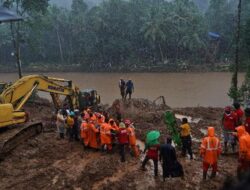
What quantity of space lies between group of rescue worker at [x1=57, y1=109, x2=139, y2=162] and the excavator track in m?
0.93

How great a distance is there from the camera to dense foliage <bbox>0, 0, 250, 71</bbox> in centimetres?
4966

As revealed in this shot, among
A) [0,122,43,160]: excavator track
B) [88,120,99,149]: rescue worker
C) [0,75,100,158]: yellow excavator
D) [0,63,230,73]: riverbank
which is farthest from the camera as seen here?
[0,63,230,73]: riverbank

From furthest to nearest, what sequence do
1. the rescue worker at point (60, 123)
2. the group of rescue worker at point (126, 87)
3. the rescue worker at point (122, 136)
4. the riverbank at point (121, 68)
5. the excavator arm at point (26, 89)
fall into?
1. the riverbank at point (121, 68)
2. the group of rescue worker at point (126, 87)
3. the rescue worker at point (60, 123)
4. the excavator arm at point (26, 89)
5. the rescue worker at point (122, 136)

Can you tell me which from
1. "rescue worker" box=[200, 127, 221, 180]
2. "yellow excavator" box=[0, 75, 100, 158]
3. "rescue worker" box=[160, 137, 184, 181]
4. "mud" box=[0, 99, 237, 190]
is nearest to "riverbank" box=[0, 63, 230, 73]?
"yellow excavator" box=[0, 75, 100, 158]

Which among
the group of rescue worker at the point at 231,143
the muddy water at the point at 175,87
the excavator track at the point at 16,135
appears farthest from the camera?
the muddy water at the point at 175,87

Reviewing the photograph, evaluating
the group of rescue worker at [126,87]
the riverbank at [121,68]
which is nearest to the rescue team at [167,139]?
the group of rescue worker at [126,87]

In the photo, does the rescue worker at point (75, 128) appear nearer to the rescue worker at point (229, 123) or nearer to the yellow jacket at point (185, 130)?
the yellow jacket at point (185, 130)

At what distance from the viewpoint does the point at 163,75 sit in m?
46.0

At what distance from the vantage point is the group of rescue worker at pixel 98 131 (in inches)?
474

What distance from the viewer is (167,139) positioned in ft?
31.8

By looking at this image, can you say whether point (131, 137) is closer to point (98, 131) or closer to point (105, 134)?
point (105, 134)

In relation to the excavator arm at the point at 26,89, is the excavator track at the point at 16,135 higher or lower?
lower

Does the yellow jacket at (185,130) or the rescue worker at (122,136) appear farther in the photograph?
the rescue worker at (122,136)

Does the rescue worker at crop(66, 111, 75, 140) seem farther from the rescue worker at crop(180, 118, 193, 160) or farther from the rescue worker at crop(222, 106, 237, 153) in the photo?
the rescue worker at crop(222, 106, 237, 153)
